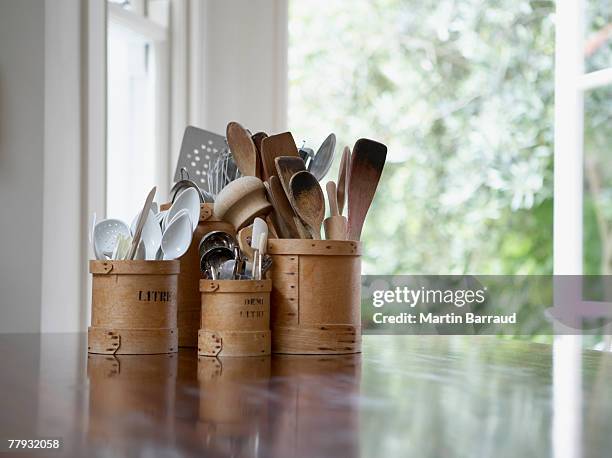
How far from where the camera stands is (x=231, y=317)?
2.66ft

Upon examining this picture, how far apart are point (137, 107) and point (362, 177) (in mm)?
1733

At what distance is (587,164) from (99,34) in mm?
3668

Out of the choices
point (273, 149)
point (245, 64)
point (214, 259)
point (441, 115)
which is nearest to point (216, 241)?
point (214, 259)

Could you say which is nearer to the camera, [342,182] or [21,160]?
[342,182]

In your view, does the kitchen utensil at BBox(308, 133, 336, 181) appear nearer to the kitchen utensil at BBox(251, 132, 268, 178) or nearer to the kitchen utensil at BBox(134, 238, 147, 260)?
the kitchen utensil at BBox(251, 132, 268, 178)

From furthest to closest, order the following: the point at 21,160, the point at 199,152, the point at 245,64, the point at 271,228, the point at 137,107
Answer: the point at 245,64, the point at 137,107, the point at 21,160, the point at 199,152, the point at 271,228

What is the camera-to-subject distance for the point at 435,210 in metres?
5.52

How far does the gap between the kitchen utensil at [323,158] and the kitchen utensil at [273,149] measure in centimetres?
4

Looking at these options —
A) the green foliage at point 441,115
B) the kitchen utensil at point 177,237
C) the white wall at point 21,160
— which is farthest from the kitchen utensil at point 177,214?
the green foliage at point 441,115

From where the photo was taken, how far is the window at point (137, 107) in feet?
7.86

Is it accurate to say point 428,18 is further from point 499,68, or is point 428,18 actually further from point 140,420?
point 140,420

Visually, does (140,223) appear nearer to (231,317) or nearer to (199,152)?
(231,317)

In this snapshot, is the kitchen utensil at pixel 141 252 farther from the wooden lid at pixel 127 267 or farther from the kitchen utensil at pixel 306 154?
the kitchen utensil at pixel 306 154

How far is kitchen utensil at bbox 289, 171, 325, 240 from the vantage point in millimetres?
842
